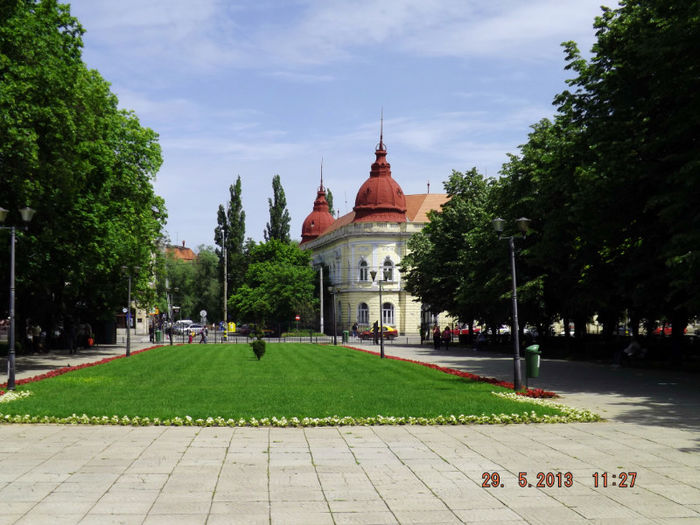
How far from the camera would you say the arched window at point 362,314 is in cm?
8850

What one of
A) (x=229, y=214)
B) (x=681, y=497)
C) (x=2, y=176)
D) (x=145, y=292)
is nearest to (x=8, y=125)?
(x=2, y=176)

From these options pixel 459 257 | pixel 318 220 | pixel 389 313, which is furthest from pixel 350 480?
pixel 318 220

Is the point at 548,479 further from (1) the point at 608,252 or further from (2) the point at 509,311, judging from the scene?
(2) the point at 509,311

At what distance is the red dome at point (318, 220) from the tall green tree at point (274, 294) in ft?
80.1

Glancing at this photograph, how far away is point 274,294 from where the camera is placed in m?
85.4

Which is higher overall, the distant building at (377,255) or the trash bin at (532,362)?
the distant building at (377,255)

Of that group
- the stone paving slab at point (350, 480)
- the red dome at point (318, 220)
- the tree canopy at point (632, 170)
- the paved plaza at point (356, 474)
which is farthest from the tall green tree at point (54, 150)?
the red dome at point (318, 220)

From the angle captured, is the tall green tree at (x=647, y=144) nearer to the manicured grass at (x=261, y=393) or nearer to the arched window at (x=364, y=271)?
the manicured grass at (x=261, y=393)

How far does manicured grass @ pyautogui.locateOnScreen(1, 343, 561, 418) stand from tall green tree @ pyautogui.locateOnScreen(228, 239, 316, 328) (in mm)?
56501

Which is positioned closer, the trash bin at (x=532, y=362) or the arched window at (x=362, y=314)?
the trash bin at (x=532, y=362)

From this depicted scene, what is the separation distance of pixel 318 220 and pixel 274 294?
107ft

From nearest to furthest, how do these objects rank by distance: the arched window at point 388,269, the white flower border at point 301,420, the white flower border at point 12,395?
the white flower border at point 301,420, the white flower border at point 12,395, the arched window at point 388,269

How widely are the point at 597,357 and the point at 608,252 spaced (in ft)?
35.1

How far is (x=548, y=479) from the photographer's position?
861 centimetres
